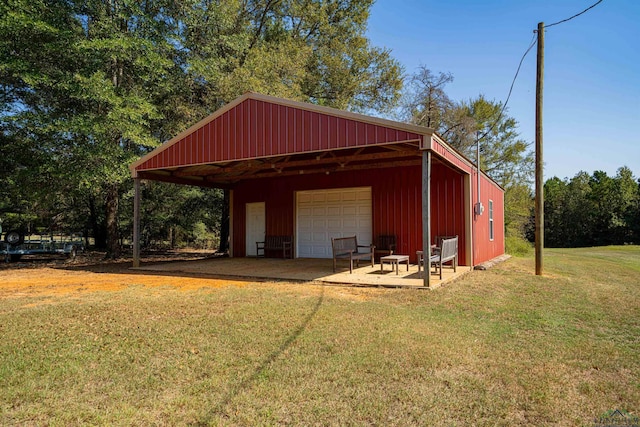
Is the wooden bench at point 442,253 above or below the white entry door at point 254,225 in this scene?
below

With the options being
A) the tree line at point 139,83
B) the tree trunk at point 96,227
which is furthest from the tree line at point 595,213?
the tree trunk at point 96,227

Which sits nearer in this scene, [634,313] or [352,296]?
[634,313]

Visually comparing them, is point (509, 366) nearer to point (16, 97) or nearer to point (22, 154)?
point (22, 154)

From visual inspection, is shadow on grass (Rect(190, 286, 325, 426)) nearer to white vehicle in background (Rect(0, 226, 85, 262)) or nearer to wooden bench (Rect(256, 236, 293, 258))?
wooden bench (Rect(256, 236, 293, 258))

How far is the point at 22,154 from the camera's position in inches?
442

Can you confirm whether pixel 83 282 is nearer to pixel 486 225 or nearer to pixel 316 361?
pixel 316 361

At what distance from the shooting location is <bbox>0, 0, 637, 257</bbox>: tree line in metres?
10.4

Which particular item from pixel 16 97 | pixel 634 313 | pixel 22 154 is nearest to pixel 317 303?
pixel 634 313

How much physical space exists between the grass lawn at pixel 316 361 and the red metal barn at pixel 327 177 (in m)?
2.66

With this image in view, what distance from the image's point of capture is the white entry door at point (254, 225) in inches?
540

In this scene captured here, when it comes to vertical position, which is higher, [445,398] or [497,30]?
[497,30]

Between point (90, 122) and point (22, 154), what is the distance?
115 inches

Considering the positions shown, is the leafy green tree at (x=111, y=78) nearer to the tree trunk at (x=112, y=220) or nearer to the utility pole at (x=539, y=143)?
the tree trunk at (x=112, y=220)

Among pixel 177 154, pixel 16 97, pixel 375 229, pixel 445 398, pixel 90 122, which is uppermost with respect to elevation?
pixel 16 97
